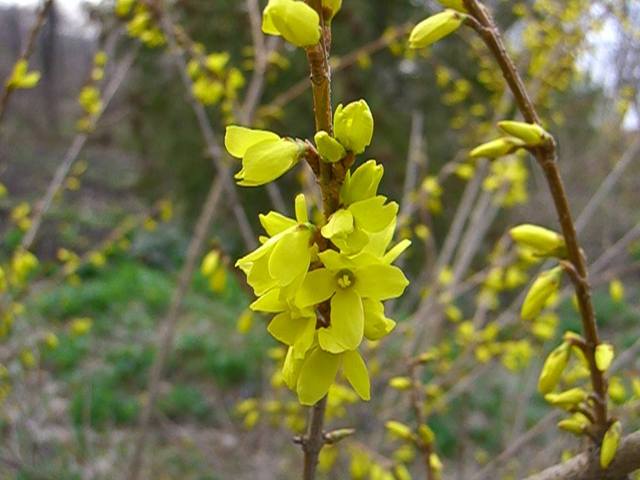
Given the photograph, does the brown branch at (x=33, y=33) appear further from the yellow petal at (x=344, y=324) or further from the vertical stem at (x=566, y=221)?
the yellow petal at (x=344, y=324)

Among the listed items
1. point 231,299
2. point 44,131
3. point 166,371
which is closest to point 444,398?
point 166,371

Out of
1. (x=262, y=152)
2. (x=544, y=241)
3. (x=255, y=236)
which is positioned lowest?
(x=255, y=236)

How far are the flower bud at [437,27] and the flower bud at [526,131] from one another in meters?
0.13

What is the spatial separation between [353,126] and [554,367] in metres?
0.45

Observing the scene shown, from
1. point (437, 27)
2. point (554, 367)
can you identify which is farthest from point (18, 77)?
point (554, 367)

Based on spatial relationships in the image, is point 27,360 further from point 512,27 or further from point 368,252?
point 512,27

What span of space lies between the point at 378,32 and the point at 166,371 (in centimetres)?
406

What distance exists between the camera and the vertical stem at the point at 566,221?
2.62 feet

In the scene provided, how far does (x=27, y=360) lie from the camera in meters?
2.07

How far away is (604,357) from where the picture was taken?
0.79 meters

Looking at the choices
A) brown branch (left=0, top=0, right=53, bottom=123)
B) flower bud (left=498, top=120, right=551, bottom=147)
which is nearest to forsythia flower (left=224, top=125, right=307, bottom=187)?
flower bud (left=498, top=120, right=551, bottom=147)

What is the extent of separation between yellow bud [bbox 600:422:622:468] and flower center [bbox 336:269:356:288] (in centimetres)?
36

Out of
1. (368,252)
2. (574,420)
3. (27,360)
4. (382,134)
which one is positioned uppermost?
(368,252)

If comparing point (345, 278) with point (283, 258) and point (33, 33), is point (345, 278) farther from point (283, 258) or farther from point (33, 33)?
point (33, 33)
